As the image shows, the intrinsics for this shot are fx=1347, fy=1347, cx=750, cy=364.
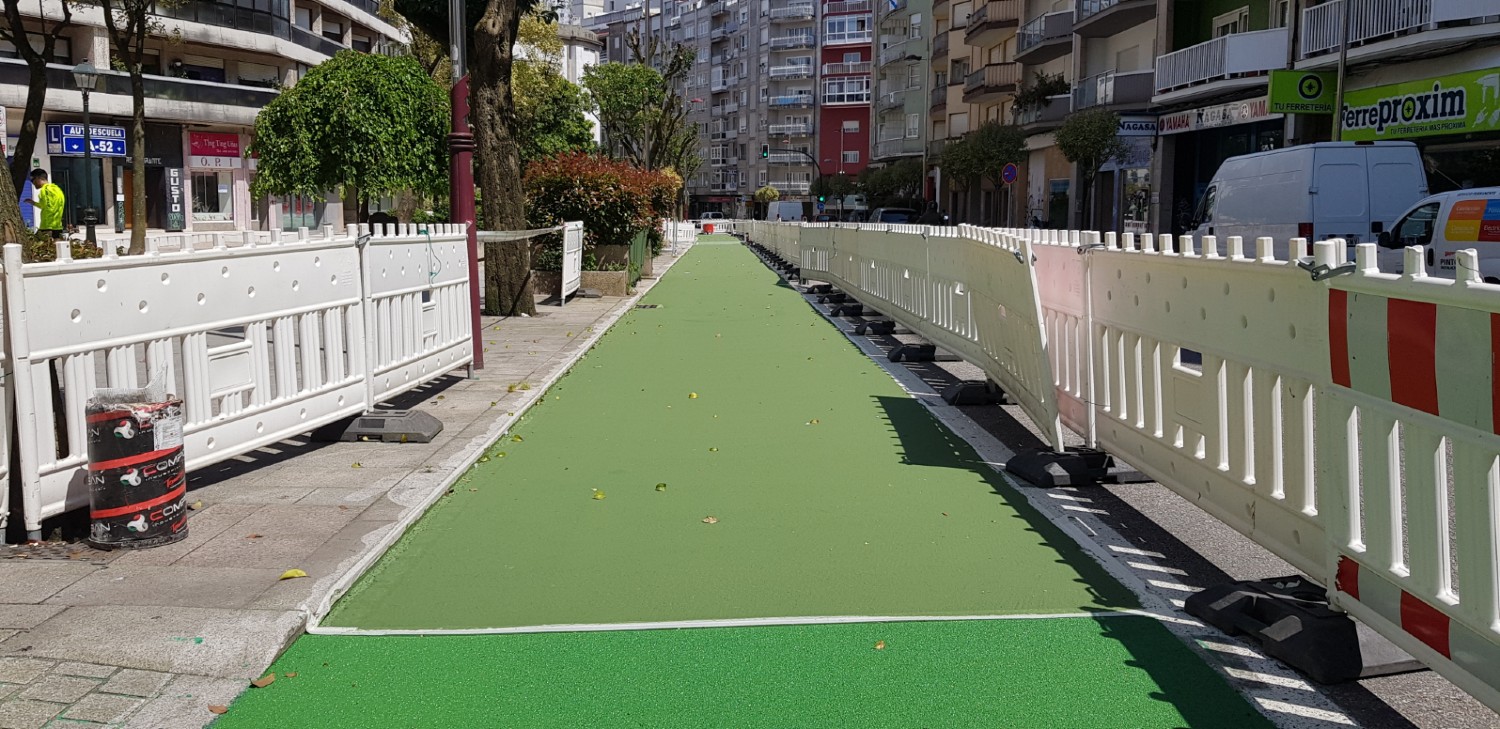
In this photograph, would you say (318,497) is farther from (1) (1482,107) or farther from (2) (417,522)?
(1) (1482,107)

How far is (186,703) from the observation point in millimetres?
3934

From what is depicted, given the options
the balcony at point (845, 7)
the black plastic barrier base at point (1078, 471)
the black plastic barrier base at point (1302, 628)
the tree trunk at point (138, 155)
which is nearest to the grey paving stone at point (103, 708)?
the black plastic barrier base at point (1302, 628)

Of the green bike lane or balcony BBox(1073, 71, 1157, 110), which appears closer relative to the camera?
the green bike lane

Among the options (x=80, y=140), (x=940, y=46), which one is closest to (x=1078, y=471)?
(x=80, y=140)

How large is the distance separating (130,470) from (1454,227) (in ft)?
52.7

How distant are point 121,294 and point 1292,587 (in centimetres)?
495

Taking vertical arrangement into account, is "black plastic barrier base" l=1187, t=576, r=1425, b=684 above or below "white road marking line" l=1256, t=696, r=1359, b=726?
above

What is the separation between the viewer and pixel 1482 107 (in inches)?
951

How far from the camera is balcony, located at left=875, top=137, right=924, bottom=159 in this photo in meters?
81.2

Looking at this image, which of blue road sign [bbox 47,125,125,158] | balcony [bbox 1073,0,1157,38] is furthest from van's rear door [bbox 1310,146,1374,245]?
blue road sign [bbox 47,125,125,158]

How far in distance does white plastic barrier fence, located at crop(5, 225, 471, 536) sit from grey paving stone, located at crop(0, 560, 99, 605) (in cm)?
Answer: 29

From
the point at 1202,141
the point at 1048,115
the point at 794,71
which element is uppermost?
the point at 794,71

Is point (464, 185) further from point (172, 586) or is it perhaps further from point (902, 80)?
point (902, 80)

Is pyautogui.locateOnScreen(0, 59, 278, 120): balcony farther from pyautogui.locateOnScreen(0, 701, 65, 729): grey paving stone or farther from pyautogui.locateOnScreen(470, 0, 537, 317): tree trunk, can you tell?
pyautogui.locateOnScreen(0, 701, 65, 729): grey paving stone
